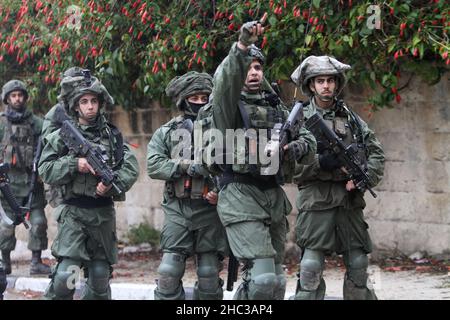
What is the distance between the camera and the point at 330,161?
7.73m

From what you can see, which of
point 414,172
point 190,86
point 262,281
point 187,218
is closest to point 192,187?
point 187,218

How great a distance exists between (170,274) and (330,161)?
1.47 meters

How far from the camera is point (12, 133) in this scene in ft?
36.9

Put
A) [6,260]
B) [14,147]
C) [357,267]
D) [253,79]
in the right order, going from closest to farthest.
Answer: [253,79] < [357,267] < [14,147] < [6,260]

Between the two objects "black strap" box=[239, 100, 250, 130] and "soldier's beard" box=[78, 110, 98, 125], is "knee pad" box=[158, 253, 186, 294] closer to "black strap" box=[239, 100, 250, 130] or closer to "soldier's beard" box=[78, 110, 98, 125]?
"soldier's beard" box=[78, 110, 98, 125]

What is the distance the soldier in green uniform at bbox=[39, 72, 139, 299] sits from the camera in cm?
801

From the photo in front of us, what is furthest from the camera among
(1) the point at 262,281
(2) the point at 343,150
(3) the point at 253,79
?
(2) the point at 343,150

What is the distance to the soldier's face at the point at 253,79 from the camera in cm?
731

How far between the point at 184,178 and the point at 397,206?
3092mm

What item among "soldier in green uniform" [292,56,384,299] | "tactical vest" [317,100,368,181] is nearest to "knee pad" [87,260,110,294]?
"soldier in green uniform" [292,56,384,299]

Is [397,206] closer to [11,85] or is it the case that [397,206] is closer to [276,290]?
[276,290]

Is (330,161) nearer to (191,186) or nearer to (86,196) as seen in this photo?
(191,186)
